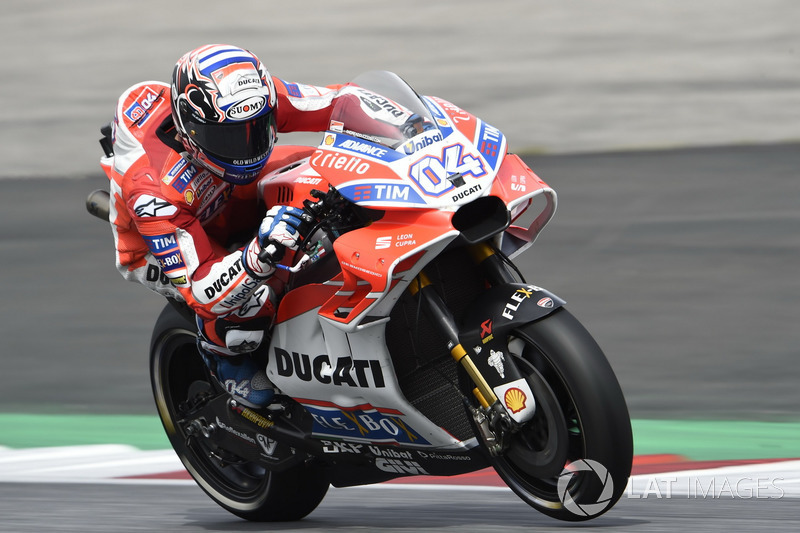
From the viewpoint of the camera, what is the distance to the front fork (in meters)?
3.83

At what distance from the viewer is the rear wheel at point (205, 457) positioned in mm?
4980

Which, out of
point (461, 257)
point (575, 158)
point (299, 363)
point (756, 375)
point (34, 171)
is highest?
point (461, 257)

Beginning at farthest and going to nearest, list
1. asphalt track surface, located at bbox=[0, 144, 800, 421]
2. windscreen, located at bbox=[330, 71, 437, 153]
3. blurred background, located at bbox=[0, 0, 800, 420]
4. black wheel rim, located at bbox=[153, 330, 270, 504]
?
1. blurred background, located at bbox=[0, 0, 800, 420]
2. asphalt track surface, located at bbox=[0, 144, 800, 421]
3. black wheel rim, located at bbox=[153, 330, 270, 504]
4. windscreen, located at bbox=[330, 71, 437, 153]

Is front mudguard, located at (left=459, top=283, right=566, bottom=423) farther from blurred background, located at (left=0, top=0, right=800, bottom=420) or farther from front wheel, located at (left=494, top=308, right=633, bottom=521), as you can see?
blurred background, located at (left=0, top=0, right=800, bottom=420)

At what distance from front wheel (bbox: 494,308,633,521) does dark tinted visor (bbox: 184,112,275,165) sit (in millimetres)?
1081

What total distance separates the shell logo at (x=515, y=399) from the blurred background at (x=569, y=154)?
2.81 meters

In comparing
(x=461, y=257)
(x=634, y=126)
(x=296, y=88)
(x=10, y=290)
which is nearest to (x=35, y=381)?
(x=10, y=290)

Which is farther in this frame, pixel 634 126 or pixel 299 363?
pixel 634 126

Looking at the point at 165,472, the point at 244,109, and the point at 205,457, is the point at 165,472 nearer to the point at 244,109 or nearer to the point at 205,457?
the point at 205,457

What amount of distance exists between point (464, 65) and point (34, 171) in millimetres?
4700

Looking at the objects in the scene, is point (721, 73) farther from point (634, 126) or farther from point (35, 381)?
point (35, 381)

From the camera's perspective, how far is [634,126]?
1207cm

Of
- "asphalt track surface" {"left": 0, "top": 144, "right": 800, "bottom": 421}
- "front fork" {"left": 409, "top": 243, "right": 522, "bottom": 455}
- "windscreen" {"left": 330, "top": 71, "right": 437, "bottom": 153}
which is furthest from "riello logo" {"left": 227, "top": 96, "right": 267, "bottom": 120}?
"asphalt track surface" {"left": 0, "top": 144, "right": 800, "bottom": 421}

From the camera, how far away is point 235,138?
4.17 meters
